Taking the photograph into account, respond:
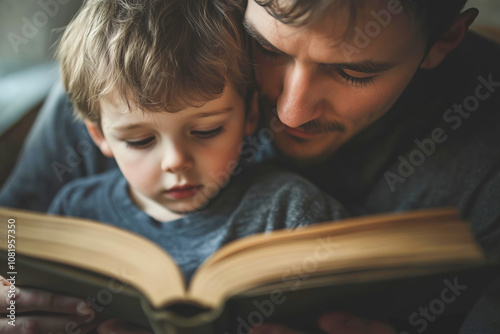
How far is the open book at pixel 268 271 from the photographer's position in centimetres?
60

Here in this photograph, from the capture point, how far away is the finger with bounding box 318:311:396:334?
695 millimetres

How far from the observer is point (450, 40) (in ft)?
2.50

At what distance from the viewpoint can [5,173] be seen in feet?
3.49

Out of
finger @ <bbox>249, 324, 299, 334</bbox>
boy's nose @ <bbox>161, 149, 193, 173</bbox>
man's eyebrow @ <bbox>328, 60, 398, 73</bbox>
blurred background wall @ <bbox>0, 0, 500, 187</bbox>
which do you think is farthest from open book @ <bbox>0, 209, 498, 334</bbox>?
blurred background wall @ <bbox>0, 0, 500, 187</bbox>

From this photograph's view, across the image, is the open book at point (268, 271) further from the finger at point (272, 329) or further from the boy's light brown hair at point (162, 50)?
the boy's light brown hair at point (162, 50)

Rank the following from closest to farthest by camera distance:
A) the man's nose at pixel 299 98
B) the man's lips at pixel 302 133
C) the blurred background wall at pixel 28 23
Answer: the man's nose at pixel 299 98 < the man's lips at pixel 302 133 < the blurred background wall at pixel 28 23

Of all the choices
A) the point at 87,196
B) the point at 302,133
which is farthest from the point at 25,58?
the point at 302,133

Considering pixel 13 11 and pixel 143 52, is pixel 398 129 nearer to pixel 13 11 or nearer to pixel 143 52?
pixel 143 52

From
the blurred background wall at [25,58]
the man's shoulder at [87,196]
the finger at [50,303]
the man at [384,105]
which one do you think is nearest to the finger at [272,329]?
the man at [384,105]

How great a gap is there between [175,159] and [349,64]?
32 centimetres

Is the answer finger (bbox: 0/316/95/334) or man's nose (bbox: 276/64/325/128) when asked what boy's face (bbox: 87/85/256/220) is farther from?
finger (bbox: 0/316/95/334)

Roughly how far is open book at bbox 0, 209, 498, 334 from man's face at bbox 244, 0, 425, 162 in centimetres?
21

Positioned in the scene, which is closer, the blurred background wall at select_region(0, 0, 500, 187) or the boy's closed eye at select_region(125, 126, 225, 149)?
the boy's closed eye at select_region(125, 126, 225, 149)

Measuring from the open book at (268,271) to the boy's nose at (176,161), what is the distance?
13cm
